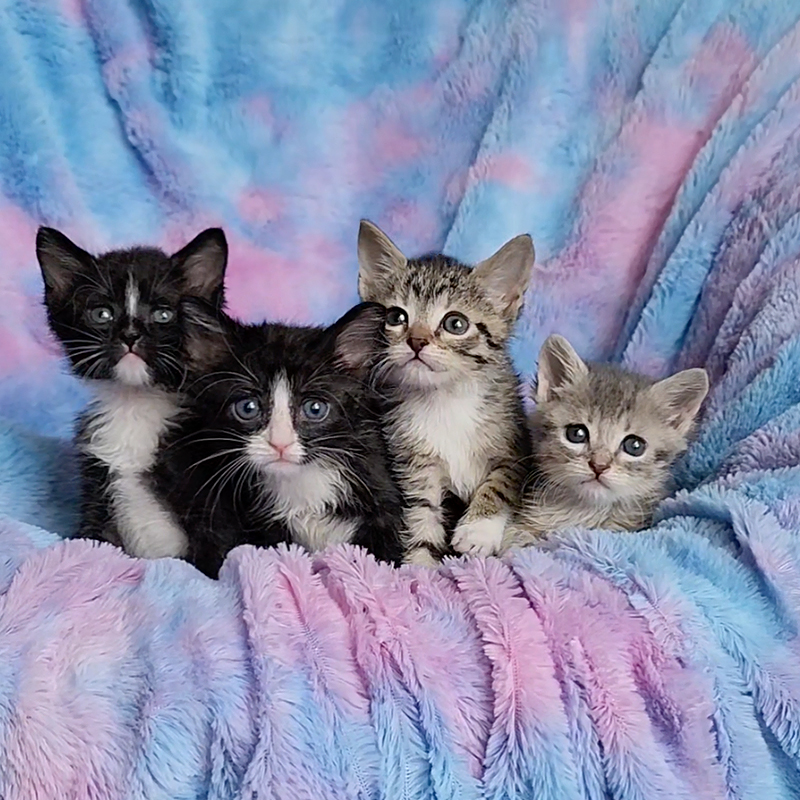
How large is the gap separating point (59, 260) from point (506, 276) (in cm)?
68

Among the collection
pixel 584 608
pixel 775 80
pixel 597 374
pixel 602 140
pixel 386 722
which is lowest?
pixel 386 722

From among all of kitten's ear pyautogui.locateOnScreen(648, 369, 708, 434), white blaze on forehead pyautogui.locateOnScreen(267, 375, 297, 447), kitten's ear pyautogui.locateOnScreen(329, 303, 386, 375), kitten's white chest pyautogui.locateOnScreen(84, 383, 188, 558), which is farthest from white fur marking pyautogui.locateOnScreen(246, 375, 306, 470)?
kitten's ear pyautogui.locateOnScreen(648, 369, 708, 434)

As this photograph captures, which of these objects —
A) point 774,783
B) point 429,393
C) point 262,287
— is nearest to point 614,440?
point 429,393

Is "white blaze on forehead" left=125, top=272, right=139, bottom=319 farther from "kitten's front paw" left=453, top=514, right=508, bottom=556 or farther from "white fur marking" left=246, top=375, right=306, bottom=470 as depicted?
"kitten's front paw" left=453, top=514, right=508, bottom=556

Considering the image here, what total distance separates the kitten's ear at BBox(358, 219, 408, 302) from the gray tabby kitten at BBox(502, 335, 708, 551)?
29cm

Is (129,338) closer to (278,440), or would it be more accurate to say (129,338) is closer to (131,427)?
(131,427)

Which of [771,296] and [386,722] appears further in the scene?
[771,296]

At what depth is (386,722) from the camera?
1068mm

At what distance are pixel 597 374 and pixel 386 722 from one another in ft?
2.53

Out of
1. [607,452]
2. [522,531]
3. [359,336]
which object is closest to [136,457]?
[359,336]

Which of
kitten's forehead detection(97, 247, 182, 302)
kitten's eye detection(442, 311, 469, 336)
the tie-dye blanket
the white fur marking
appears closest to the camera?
the tie-dye blanket

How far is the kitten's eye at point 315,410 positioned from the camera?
142cm

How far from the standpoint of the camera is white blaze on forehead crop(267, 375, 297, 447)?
1.38 metres

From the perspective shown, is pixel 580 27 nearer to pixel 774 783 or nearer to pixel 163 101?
pixel 163 101
